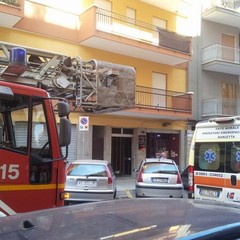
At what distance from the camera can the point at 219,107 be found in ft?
80.7

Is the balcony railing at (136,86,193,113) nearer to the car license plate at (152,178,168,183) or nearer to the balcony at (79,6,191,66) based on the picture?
the balcony at (79,6,191,66)

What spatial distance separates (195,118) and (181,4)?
6.64 metres

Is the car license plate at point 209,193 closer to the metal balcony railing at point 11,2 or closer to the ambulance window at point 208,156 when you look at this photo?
the ambulance window at point 208,156

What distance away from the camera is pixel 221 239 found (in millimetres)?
2100

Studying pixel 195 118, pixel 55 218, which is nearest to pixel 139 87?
pixel 195 118

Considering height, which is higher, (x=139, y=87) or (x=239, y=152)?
(x=139, y=87)

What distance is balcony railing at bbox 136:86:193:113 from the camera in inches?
870

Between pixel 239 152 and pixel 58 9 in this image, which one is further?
pixel 58 9

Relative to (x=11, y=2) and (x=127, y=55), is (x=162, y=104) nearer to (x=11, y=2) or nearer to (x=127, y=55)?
(x=127, y=55)

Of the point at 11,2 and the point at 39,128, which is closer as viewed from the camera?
the point at 39,128

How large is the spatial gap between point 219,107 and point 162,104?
3901 mm

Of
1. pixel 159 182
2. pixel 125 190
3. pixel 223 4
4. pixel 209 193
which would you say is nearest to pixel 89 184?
pixel 159 182

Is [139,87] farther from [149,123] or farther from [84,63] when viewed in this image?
[84,63]

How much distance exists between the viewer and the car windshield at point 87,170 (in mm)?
11805
